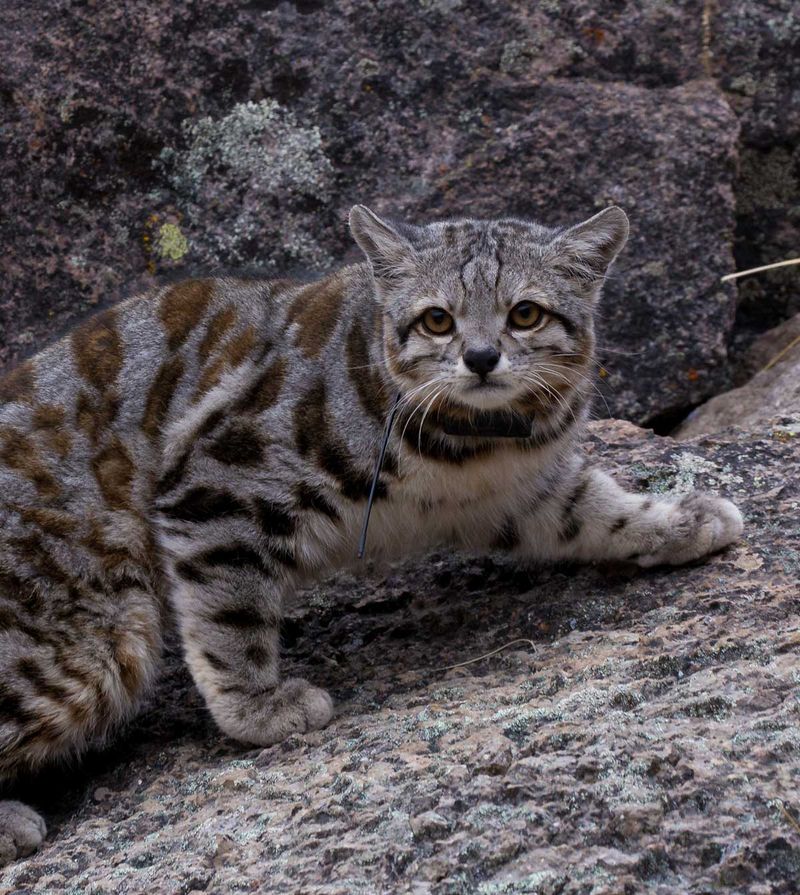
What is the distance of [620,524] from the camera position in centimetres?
453

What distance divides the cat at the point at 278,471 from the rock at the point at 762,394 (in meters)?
1.30

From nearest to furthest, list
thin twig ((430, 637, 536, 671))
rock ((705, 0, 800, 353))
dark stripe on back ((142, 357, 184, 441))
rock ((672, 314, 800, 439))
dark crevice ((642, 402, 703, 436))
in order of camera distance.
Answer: thin twig ((430, 637, 536, 671)) → dark stripe on back ((142, 357, 184, 441)) → rock ((672, 314, 800, 439)) → dark crevice ((642, 402, 703, 436)) → rock ((705, 0, 800, 353))

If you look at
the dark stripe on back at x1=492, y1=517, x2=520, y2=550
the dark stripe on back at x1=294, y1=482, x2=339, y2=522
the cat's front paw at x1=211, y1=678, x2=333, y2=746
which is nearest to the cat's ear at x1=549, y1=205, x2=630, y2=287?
the dark stripe on back at x1=492, y1=517, x2=520, y2=550

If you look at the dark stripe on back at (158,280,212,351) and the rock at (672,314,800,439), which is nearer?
the dark stripe on back at (158,280,212,351)

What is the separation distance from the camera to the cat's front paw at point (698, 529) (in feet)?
14.2

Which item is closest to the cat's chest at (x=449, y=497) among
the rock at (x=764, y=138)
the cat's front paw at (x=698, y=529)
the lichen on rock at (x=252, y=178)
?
the cat's front paw at (x=698, y=529)

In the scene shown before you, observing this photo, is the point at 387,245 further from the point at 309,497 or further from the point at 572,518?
the point at 572,518

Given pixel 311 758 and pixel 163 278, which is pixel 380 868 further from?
pixel 163 278

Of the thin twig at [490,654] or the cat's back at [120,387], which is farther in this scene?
the cat's back at [120,387]

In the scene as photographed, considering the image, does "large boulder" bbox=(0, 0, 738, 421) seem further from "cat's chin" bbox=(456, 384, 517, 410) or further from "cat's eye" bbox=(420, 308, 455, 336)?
"cat's chin" bbox=(456, 384, 517, 410)

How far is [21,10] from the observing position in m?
5.80

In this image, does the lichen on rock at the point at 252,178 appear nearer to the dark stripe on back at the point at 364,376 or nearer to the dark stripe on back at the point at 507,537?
the dark stripe on back at the point at 364,376

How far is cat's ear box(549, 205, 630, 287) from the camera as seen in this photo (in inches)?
170

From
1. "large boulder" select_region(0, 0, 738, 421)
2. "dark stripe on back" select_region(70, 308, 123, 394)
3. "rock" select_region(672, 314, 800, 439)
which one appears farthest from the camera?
"large boulder" select_region(0, 0, 738, 421)
